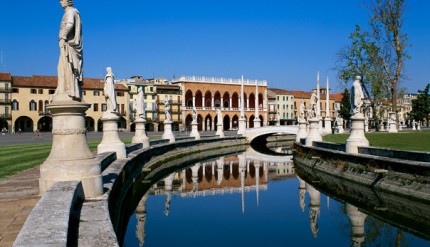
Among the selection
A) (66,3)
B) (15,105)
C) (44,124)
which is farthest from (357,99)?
(44,124)

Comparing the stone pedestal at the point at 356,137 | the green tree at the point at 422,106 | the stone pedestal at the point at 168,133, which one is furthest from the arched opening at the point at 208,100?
the stone pedestal at the point at 356,137

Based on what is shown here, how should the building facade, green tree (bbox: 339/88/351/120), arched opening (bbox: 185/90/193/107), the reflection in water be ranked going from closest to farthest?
the reflection in water → the building facade → arched opening (bbox: 185/90/193/107) → green tree (bbox: 339/88/351/120)

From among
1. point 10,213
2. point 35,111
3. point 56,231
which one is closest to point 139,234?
point 10,213

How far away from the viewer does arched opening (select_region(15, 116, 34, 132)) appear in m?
71.0

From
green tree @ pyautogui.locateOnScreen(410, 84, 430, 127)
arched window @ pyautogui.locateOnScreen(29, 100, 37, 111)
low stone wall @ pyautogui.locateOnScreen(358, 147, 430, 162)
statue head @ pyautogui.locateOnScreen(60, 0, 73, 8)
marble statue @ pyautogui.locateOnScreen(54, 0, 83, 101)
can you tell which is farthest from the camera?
green tree @ pyautogui.locateOnScreen(410, 84, 430, 127)

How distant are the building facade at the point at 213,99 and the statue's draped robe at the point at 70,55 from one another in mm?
72971

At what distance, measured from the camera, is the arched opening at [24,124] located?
7100cm

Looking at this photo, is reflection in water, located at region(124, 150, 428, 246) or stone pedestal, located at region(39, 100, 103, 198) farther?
reflection in water, located at region(124, 150, 428, 246)

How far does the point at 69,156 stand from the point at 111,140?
884 cm

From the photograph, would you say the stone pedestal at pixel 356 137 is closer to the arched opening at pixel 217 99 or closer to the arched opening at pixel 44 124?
the arched opening at pixel 44 124

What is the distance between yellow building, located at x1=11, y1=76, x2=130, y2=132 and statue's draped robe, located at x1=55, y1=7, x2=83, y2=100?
6079cm

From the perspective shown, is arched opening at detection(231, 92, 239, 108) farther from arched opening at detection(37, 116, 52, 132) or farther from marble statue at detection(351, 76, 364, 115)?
marble statue at detection(351, 76, 364, 115)

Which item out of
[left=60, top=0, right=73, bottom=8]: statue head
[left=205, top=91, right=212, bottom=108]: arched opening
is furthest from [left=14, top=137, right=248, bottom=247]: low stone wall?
[left=205, top=91, right=212, bottom=108]: arched opening

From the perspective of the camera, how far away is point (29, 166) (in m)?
14.3
